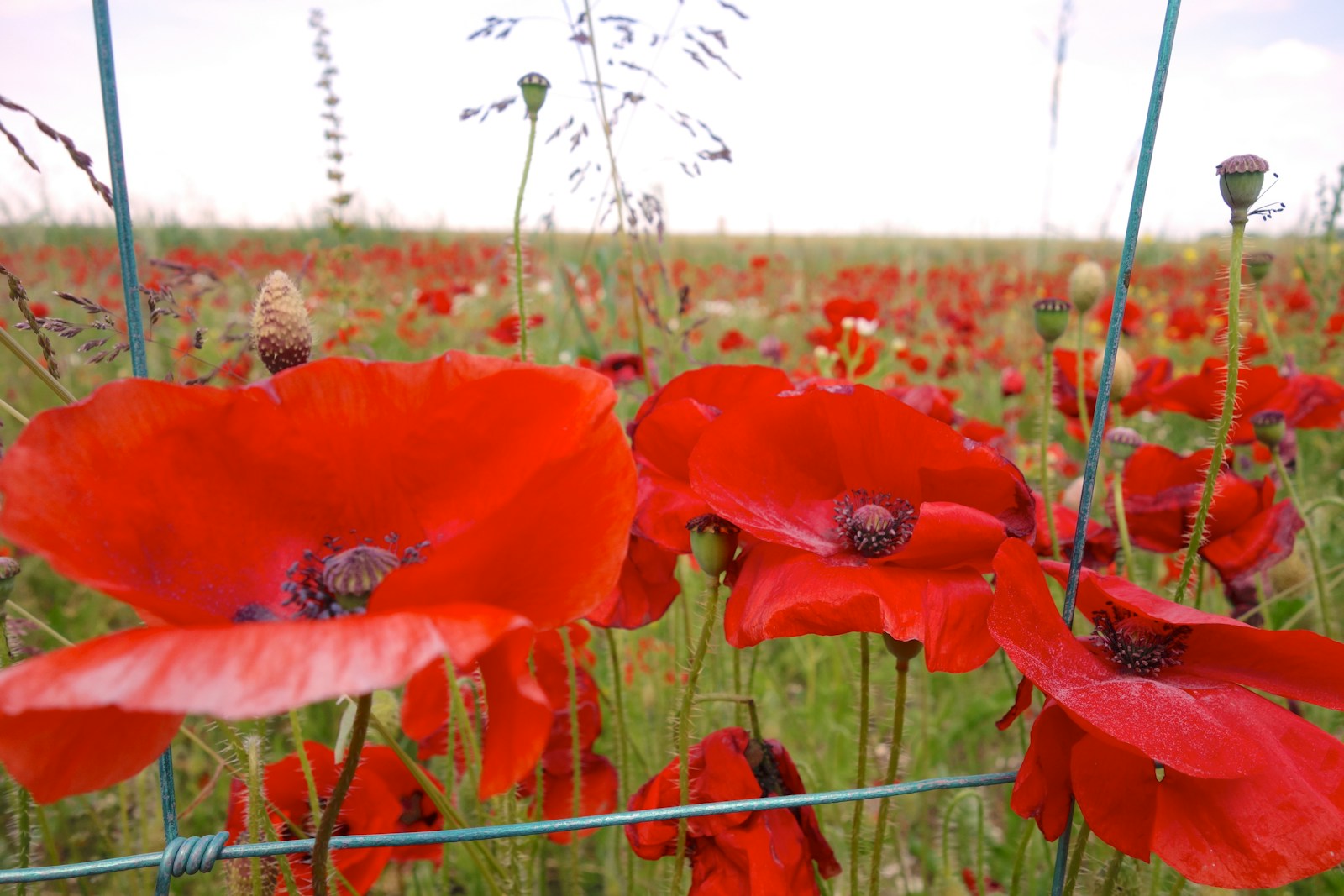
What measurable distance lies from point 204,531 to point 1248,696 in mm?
734

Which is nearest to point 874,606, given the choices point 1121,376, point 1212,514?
point 1212,514

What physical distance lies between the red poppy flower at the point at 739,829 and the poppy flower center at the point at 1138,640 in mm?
299

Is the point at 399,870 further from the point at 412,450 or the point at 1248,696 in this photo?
the point at 1248,696

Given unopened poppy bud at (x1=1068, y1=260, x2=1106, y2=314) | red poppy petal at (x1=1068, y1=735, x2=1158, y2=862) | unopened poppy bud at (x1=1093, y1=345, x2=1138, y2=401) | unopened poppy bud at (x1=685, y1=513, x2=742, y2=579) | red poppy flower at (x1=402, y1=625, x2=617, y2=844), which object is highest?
unopened poppy bud at (x1=1068, y1=260, x2=1106, y2=314)

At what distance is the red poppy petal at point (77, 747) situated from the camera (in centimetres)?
45

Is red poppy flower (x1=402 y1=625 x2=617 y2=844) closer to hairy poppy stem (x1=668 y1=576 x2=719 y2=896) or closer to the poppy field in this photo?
the poppy field

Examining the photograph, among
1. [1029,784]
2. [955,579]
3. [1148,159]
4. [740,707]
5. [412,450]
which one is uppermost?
[1148,159]

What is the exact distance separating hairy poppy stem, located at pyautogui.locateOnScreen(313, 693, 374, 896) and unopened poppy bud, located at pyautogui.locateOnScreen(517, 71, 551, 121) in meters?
0.60

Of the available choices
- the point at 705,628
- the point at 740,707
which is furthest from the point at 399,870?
the point at 705,628

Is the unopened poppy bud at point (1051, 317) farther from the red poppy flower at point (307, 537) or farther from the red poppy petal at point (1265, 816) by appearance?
the red poppy flower at point (307, 537)

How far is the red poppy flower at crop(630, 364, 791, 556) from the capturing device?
72cm

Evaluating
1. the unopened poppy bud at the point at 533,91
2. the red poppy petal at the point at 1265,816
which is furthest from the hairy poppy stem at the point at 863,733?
the unopened poppy bud at the point at 533,91

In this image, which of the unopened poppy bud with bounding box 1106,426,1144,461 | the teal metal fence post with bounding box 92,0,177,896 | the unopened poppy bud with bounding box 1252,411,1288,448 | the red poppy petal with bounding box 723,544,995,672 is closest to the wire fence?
the teal metal fence post with bounding box 92,0,177,896

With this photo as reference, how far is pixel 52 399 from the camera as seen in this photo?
3875 mm
